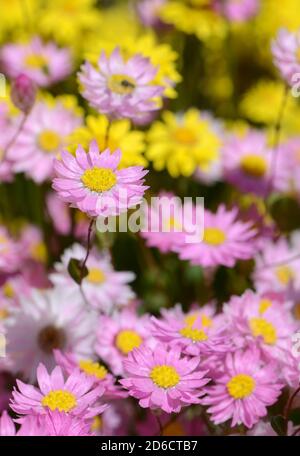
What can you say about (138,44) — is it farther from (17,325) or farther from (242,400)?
(242,400)

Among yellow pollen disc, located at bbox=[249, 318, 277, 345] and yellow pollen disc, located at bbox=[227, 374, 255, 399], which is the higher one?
yellow pollen disc, located at bbox=[249, 318, 277, 345]

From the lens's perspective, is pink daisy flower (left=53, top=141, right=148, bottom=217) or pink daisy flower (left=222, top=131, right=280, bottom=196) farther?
pink daisy flower (left=222, top=131, right=280, bottom=196)

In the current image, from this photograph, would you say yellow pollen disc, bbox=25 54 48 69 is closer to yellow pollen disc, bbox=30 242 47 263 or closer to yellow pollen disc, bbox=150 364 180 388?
yellow pollen disc, bbox=30 242 47 263

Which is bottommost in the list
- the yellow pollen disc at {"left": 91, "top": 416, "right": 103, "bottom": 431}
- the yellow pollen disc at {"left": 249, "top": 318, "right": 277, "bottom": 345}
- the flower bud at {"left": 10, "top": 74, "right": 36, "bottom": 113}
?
the yellow pollen disc at {"left": 91, "top": 416, "right": 103, "bottom": 431}

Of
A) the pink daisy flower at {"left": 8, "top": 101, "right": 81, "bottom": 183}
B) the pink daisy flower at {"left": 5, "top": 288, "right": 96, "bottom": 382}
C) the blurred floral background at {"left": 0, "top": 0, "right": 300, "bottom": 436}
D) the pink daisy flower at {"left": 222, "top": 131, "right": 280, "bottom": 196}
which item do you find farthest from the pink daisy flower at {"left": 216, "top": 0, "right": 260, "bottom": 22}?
the pink daisy flower at {"left": 5, "top": 288, "right": 96, "bottom": 382}

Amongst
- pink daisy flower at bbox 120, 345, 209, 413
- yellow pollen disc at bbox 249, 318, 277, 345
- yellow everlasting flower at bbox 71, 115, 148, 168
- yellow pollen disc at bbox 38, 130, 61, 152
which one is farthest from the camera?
yellow pollen disc at bbox 38, 130, 61, 152

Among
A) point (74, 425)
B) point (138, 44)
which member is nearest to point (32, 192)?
point (138, 44)

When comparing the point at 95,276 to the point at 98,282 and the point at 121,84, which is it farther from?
the point at 121,84

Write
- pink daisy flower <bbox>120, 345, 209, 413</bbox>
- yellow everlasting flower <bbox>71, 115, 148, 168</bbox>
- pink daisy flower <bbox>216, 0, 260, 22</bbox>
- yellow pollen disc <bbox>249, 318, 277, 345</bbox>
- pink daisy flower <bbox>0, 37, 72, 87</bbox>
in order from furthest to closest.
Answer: pink daisy flower <bbox>216, 0, 260, 22</bbox>, pink daisy flower <bbox>0, 37, 72, 87</bbox>, yellow everlasting flower <bbox>71, 115, 148, 168</bbox>, yellow pollen disc <bbox>249, 318, 277, 345</bbox>, pink daisy flower <bbox>120, 345, 209, 413</bbox>
